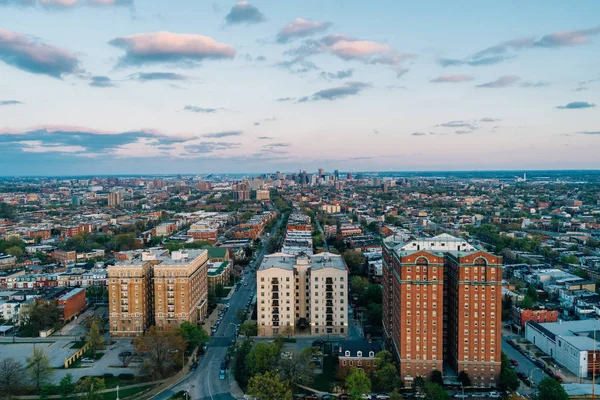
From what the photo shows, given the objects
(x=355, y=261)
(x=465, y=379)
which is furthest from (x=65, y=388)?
(x=355, y=261)

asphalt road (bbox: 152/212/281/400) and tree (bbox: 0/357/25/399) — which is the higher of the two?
tree (bbox: 0/357/25/399)

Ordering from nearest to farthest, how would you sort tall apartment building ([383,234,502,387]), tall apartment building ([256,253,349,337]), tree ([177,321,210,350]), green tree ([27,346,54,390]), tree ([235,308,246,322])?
tall apartment building ([383,234,502,387]) → green tree ([27,346,54,390]) → tree ([177,321,210,350]) → tall apartment building ([256,253,349,337]) → tree ([235,308,246,322])

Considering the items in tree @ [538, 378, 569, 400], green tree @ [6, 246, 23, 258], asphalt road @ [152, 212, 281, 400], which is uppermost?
green tree @ [6, 246, 23, 258]

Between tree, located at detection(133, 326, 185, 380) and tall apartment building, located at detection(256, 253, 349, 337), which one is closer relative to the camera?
tree, located at detection(133, 326, 185, 380)

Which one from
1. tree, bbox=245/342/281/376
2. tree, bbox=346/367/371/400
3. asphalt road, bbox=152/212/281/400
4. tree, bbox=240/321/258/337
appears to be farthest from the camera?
tree, bbox=240/321/258/337

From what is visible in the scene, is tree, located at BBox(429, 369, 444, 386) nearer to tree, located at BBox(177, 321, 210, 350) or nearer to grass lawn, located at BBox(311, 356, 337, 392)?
grass lawn, located at BBox(311, 356, 337, 392)

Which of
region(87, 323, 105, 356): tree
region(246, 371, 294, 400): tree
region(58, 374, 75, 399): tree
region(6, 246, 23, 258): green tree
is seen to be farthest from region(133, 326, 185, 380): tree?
region(6, 246, 23, 258): green tree
